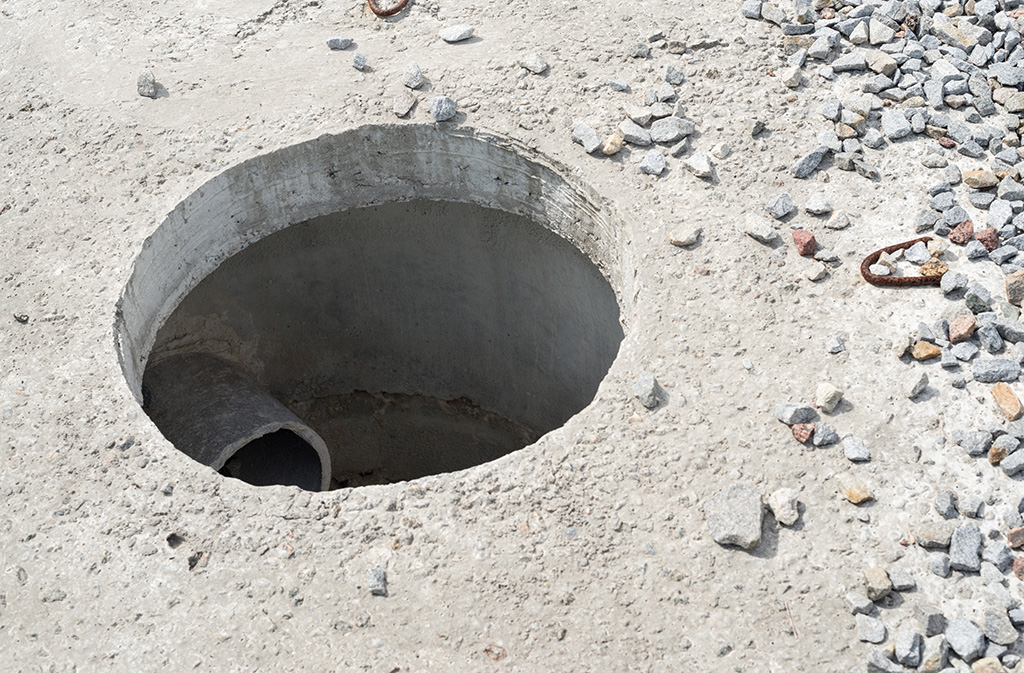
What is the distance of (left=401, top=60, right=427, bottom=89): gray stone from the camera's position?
4.88m

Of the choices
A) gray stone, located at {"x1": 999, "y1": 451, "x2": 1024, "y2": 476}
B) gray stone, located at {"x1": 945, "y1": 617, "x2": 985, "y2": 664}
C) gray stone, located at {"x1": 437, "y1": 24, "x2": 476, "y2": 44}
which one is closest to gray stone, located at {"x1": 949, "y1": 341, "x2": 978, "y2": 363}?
gray stone, located at {"x1": 999, "y1": 451, "x2": 1024, "y2": 476}

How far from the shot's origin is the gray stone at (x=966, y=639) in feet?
9.77

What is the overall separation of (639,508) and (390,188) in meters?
2.41

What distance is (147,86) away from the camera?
5.00m

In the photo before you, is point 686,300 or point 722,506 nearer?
point 722,506

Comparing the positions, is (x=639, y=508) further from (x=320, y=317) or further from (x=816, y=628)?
(x=320, y=317)

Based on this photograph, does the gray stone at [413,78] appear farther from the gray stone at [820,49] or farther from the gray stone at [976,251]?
Answer: the gray stone at [976,251]

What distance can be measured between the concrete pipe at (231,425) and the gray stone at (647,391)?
2.47 meters

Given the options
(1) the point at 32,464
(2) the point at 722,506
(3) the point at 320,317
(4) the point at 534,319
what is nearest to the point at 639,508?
(2) the point at 722,506

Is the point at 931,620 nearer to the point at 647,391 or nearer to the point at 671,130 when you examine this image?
the point at 647,391

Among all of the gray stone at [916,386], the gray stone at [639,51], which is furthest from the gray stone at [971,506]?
the gray stone at [639,51]

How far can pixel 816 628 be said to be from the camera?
3.09m

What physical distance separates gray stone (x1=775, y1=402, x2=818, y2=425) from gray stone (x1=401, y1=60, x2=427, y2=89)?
96.0 inches

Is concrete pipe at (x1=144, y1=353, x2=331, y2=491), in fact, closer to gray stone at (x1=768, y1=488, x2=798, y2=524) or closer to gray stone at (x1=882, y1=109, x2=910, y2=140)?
gray stone at (x1=768, y1=488, x2=798, y2=524)
